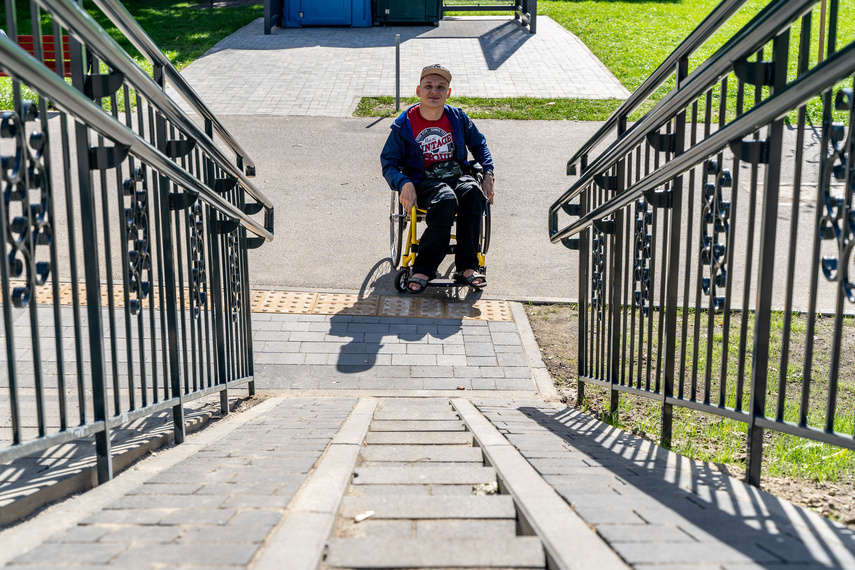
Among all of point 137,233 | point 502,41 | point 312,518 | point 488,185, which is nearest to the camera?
point 312,518

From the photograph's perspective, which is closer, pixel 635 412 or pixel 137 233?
pixel 137 233

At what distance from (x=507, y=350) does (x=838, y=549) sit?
3846mm

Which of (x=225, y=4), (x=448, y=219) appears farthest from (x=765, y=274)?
(x=225, y=4)

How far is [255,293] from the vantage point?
645cm

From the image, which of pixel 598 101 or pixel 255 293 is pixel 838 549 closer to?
pixel 255 293

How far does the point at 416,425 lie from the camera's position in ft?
11.9

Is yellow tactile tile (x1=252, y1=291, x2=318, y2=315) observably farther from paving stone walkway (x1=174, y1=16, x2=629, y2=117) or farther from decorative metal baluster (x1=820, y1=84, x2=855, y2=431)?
paving stone walkway (x1=174, y1=16, x2=629, y2=117)

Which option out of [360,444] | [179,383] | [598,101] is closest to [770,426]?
[360,444]

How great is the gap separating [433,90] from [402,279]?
145 cm

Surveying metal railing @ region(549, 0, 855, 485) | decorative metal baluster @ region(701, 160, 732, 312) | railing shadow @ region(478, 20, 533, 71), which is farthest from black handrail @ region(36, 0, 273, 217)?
railing shadow @ region(478, 20, 533, 71)

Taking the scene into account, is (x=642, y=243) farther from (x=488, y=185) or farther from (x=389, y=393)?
(x=488, y=185)

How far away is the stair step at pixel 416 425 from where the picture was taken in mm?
3530

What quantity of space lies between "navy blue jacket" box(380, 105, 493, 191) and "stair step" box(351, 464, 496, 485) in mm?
3961

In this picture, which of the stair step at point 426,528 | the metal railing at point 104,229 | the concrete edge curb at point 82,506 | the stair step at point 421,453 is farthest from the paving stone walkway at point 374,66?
the stair step at point 426,528
